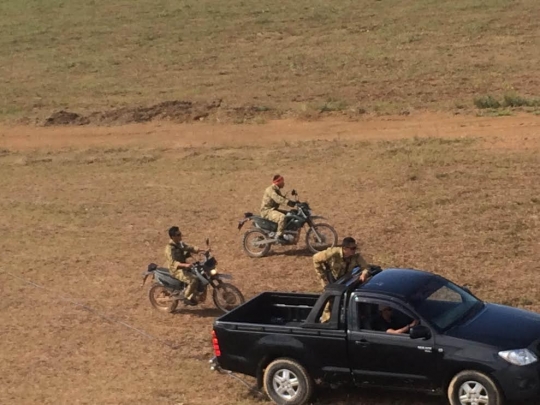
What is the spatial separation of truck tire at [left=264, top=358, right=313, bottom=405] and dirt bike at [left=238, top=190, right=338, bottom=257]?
6.57 metres

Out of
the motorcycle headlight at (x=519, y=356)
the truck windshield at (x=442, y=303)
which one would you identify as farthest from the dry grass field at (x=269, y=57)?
the motorcycle headlight at (x=519, y=356)

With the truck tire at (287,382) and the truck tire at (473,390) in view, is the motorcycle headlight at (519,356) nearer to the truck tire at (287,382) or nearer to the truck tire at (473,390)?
the truck tire at (473,390)

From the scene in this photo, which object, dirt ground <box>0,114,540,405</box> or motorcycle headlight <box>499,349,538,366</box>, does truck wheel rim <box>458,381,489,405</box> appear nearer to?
motorcycle headlight <box>499,349,538,366</box>

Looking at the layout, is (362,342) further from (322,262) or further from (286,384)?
(322,262)

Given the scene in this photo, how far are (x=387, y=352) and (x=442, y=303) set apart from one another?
3.38 feet

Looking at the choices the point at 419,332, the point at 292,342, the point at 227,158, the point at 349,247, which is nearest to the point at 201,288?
the point at 349,247

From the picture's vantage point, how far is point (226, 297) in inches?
628

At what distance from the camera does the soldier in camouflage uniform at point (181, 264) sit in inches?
620

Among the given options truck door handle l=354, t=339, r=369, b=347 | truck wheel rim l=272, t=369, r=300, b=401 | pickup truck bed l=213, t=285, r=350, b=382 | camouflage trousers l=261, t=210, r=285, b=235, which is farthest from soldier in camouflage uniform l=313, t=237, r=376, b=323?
camouflage trousers l=261, t=210, r=285, b=235

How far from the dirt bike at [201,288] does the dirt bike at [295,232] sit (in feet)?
9.11

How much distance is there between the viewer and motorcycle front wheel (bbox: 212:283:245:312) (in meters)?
15.9

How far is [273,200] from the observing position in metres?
18.7

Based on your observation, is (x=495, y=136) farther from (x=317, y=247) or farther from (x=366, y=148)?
(x=317, y=247)

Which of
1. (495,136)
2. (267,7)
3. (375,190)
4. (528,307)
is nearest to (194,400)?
(528,307)
